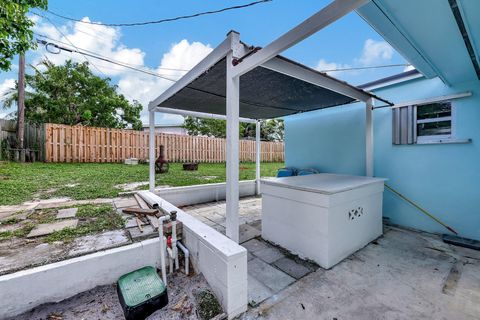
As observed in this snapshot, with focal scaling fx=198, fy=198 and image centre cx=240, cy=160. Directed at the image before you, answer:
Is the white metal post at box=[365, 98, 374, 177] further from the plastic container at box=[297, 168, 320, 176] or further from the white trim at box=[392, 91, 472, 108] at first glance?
the plastic container at box=[297, 168, 320, 176]

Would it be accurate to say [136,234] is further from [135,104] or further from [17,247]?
[135,104]

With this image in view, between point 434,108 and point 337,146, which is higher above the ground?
point 434,108

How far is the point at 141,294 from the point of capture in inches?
62.9

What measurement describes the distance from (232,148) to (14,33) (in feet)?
15.5

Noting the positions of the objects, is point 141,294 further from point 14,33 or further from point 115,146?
point 115,146

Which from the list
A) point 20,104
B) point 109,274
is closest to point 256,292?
point 109,274

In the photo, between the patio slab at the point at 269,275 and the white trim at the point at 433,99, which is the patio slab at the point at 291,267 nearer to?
the patio slab at the point at 269,275

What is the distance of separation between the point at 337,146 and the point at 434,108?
1.73 meters

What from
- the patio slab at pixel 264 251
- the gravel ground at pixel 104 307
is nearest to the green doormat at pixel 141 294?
the gravel ground at pixel 104 307

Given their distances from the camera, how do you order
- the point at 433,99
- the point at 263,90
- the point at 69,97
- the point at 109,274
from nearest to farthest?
the point at 109,274, the point at 263,90, the point at 433,99, the point at 69,97

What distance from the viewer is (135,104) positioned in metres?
14.0

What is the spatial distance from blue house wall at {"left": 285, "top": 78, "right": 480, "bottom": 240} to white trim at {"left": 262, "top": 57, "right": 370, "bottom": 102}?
1061 mm

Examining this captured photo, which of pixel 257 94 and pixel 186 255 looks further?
pixel 257 94

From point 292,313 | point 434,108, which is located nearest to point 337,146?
point 434,108
